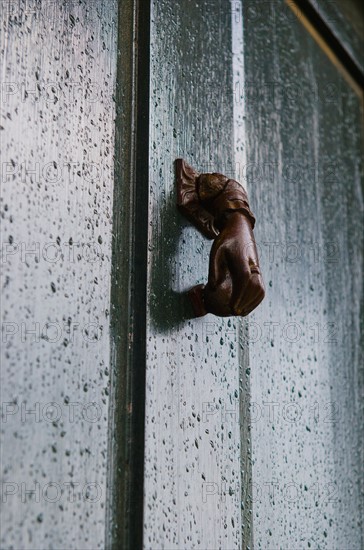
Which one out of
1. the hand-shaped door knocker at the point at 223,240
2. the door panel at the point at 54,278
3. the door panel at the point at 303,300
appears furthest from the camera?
the door panel at the point at 303,300

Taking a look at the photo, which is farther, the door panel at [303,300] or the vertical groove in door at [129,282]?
the door panel at [303,300]

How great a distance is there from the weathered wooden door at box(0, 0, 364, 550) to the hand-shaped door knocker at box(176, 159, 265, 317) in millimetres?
14

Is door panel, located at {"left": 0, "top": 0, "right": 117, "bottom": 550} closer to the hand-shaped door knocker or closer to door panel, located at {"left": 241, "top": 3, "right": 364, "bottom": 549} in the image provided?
the hand-shaped door knocker

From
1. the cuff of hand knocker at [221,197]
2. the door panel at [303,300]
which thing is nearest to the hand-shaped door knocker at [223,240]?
the cuff of hand knocker at [221,197]

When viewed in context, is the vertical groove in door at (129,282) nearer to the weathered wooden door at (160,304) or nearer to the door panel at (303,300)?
the weathered wooden door at (160,304)

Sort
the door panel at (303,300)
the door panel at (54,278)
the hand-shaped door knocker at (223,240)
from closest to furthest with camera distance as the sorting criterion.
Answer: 1. the door panel at (54,278)
2. the hand-shaped door knocker at (223,240)
3. the door panel at (303,300)

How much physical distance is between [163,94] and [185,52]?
2.5 inches

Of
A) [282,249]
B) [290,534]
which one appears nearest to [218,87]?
[282,249]

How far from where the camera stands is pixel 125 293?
0.60 meters

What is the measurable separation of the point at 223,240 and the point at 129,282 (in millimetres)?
74

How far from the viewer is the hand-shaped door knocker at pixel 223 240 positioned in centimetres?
60

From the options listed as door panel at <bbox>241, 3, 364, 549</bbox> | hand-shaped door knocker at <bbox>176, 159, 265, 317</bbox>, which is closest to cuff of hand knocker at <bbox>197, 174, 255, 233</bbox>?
hand-shaped door knocker at <bbox>176, 159, 265, 317</bbox>

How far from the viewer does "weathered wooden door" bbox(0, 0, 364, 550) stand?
521 millimetres

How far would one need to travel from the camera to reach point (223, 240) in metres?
0.61
